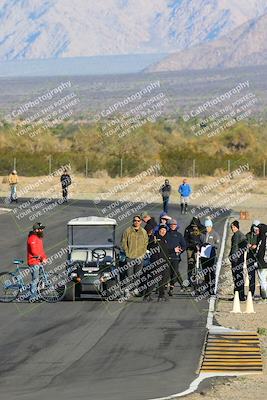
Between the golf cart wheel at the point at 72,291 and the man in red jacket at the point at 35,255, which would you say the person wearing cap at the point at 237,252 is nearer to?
the golf cart wheel at the point at 72,291

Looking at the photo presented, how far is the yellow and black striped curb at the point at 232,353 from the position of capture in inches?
746

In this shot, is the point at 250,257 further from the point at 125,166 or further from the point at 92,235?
the point at 125,166

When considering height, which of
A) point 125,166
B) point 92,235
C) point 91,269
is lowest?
point 91,269

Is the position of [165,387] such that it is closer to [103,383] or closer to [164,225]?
[103,383]

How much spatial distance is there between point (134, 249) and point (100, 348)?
6.63 meters

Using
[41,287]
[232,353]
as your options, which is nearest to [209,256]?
[41,287]

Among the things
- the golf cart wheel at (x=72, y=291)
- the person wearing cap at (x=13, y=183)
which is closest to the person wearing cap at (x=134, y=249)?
the golf cart wheel at (x=72, y=291)

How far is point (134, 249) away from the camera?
27.3m

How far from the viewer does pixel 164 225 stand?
28.4 meters

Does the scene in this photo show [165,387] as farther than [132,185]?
No

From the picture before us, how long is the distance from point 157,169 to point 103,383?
64685mm

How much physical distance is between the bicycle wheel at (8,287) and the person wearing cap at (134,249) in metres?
2.36

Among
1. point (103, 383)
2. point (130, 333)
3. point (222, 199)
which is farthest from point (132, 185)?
point (103, 383)

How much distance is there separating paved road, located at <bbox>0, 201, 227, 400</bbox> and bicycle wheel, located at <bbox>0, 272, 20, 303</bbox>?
0.37 m
